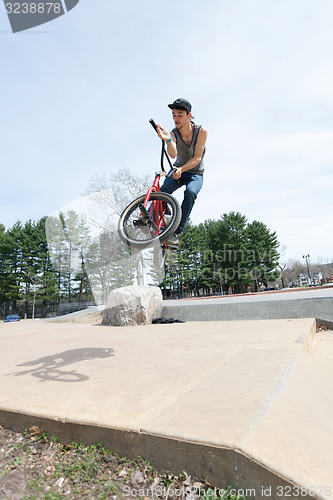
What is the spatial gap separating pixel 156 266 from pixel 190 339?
2.69 meters

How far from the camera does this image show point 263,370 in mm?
3428

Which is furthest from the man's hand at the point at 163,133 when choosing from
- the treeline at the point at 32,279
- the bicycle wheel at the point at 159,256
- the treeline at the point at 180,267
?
the treeline at the point at 32,279

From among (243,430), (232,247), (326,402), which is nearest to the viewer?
(243,430)

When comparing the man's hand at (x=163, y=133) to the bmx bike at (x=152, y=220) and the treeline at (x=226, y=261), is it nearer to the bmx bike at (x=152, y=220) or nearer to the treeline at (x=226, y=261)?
the bmx bike at (x=152, y=220)

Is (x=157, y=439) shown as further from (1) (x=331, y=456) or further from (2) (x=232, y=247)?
(2) (x=232, y=247)

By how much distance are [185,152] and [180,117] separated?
58 centimetres

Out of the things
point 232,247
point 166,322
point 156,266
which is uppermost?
point 232,247

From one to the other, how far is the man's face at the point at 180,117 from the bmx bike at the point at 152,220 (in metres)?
0.36

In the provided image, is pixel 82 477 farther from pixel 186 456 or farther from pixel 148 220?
pixel 148 220

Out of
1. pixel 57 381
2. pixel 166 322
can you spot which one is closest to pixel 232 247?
pixel 166 322

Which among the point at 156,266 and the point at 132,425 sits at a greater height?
the point at 156,266

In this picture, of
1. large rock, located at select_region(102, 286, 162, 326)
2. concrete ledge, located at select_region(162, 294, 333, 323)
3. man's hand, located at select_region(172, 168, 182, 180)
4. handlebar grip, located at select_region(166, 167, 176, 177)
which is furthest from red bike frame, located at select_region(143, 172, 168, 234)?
large rock, located at select_region(102, 286, 162, 326)

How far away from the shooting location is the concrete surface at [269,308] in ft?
27.8

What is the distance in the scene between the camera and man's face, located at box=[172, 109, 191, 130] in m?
4.34
